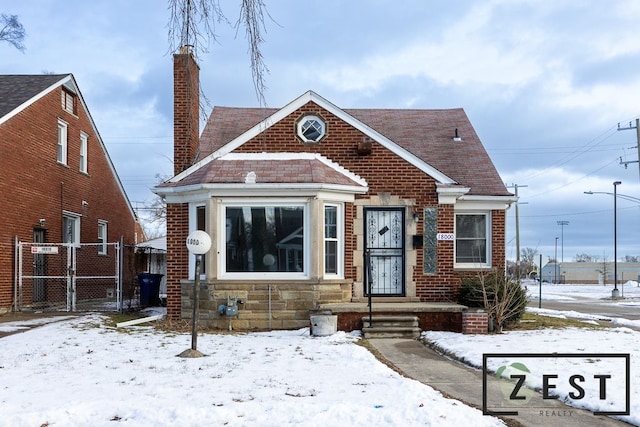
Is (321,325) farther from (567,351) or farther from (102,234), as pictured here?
(102,234)

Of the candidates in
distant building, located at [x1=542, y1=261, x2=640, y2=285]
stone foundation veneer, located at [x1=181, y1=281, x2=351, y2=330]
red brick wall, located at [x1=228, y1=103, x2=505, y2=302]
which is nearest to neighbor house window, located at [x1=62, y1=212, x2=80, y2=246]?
red brick wall, located at [x1=228, y1=103, x2=505, y2=302]

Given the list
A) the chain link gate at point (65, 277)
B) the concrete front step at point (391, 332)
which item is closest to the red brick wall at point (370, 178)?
the concrete front step at point (391, 332)

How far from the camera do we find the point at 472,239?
15125 mm

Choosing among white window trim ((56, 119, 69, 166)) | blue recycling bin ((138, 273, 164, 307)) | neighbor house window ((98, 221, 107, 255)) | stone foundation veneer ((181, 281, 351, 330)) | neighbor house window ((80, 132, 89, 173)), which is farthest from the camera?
neighbor house window ((98, 221, 107, 255))

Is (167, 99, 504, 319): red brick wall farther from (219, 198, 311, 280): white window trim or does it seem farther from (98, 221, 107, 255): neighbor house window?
(98, 221, 107, 255): neighbor house window

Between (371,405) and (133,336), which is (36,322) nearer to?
(133,336)

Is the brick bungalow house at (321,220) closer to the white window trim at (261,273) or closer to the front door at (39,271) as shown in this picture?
the white window trim at (261,273)

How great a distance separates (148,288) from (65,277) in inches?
91.1

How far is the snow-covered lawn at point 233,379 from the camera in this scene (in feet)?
18.9

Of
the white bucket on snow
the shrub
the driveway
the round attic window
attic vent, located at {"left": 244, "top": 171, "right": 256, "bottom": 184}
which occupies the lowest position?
the driveway

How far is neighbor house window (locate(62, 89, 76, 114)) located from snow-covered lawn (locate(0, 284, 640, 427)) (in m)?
9.42

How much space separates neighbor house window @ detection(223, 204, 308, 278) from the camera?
13.0 metres

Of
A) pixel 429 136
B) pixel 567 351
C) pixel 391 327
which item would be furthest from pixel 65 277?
pixel 567 351

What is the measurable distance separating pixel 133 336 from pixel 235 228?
303cm
